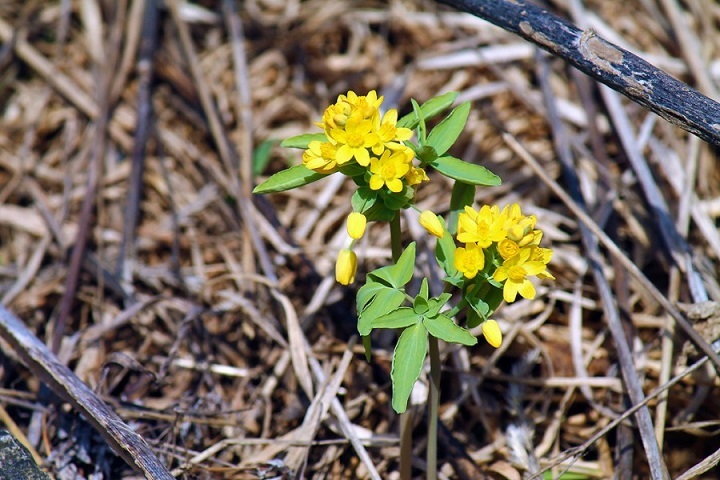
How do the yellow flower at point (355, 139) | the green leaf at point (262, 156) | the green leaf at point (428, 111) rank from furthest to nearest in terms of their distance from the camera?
the green leaf at point (262, 156)
the green leaf at point (428, 111)
the yellow flower at point (355, 139)

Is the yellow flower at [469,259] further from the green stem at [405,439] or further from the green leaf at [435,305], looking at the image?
the green stem at [405,439]

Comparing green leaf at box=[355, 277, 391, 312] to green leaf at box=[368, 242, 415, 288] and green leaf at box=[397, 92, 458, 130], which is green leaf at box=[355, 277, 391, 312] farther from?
green leaf at box=[397, 92, 458, 130]

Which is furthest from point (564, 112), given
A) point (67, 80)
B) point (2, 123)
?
point (2, 123)

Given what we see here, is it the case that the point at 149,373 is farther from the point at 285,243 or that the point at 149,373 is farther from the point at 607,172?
the point at 607,172

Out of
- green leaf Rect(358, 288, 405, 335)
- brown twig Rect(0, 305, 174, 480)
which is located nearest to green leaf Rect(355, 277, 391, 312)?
green leaf Rect(358, 288, 405, 335)

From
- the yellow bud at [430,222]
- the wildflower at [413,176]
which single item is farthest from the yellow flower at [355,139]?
the yellow bud at [430,222]

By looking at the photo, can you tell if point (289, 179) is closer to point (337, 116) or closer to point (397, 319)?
point (337, 116)
